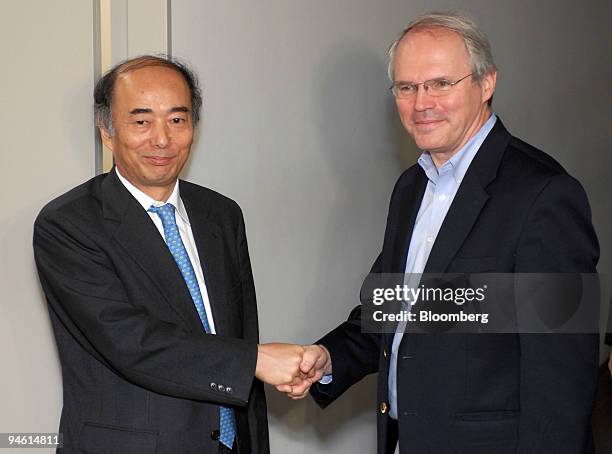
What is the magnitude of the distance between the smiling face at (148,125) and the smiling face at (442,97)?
0.58 m

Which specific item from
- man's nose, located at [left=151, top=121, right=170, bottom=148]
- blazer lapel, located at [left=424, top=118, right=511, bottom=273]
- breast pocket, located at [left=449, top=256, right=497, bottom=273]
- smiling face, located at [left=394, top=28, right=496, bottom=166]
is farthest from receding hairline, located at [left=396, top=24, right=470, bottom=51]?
man's nose, located at [left=151, top=121, right=170, bottom=148]

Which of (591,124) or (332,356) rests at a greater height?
(591,124)

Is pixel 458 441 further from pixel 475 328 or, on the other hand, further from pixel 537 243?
pixel 537 243

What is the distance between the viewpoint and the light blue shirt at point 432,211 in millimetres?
2328

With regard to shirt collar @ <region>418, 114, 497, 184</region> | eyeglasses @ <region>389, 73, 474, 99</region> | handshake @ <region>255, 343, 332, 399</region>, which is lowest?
handshake @ <region>255, 343, 332, 399</region>

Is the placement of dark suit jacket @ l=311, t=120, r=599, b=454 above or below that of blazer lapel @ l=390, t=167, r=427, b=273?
below

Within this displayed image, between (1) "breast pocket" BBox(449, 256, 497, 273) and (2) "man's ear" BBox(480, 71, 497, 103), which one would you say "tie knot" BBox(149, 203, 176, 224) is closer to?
(1) "breast pocket" BBox(449, 256, 497, 273)

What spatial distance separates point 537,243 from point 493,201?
179mm

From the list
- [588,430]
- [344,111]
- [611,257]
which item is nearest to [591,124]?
[611,257]

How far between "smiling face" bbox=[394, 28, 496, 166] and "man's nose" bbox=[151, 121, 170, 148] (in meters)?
0.61

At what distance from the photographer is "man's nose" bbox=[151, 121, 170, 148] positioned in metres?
2.27

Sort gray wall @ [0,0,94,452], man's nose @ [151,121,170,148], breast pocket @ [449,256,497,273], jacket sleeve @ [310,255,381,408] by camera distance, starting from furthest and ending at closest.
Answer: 1. jacket sleeve @ [310,255,381,408]
2. gray wall @ [0,0,94,452]
3. man's nose @ [151,121,170,148]
4. breast pocket @ [449,256,497,273]

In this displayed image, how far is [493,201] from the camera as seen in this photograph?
218 centimetres

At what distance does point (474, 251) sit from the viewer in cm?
217
